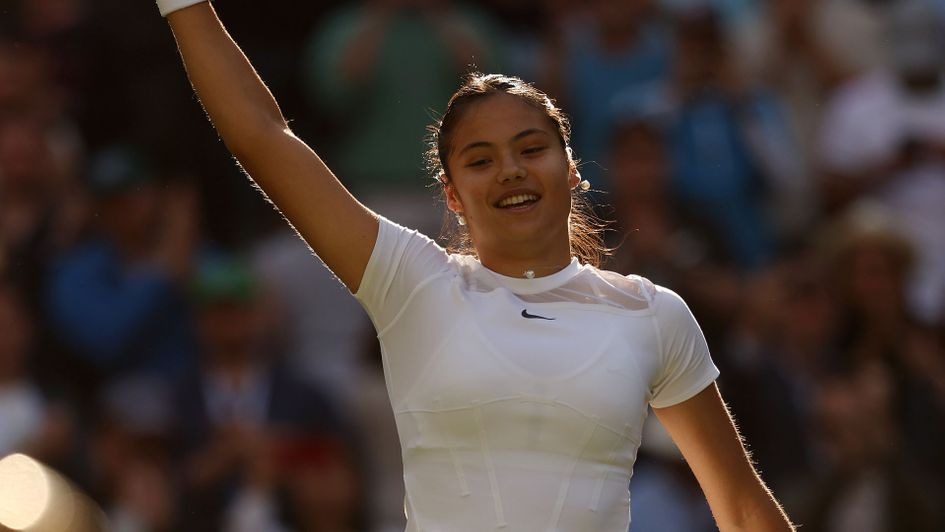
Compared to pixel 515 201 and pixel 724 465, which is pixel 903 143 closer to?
pixel 724 465

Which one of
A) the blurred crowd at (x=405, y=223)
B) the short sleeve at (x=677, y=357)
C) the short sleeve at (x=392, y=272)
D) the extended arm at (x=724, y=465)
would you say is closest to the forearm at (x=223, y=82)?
the short sleeve at (x=392, y=272)

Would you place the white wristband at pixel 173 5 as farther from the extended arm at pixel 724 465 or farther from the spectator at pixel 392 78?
the spectator at pixel 392 78

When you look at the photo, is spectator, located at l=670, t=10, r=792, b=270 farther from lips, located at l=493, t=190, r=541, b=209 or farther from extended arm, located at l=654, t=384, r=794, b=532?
lips, located at l=493, t=190, r=541, b=209

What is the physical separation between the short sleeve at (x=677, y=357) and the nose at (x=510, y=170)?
1.15ft

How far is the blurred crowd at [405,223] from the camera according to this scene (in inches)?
259

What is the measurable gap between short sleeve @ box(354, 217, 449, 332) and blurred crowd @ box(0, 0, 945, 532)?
11.0 feet

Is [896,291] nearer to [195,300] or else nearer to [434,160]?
[195,300]

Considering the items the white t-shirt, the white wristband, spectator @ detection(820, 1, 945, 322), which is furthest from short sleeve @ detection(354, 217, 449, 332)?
spectator @ detection(820, 1, 945, 322)

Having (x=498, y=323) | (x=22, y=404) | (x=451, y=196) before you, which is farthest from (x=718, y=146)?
(x=498, y=323)

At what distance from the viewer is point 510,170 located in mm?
3129

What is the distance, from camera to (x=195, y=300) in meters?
7.02

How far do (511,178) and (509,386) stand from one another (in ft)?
1.37

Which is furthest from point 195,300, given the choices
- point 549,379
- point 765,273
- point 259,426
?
point 549,379

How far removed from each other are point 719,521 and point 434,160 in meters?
0.92
